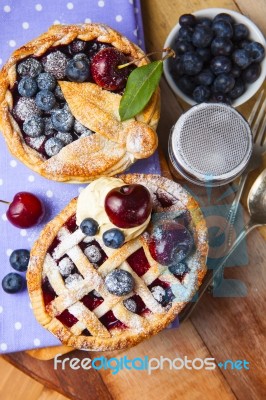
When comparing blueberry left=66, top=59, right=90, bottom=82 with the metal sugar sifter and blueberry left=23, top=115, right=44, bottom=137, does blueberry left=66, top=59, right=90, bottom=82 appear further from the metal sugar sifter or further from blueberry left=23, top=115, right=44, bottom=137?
the metal sugar sifter

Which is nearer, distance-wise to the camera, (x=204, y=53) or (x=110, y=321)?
(x=110, y=321)

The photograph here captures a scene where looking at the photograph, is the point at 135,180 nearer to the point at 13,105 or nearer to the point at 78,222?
the point at 78,222

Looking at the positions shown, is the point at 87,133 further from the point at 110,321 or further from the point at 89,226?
the point at 110,321

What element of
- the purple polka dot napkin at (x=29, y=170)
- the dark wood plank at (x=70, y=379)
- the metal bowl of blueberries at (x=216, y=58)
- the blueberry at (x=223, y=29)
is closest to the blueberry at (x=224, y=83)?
the metal bowl of blueberries at (x=216, y=58)

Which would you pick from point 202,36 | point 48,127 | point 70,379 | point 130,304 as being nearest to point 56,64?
point 48,127

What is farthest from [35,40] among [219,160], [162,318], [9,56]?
[162,318]

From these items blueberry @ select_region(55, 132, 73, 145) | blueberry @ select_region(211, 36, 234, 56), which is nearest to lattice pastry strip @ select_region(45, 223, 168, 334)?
blueberry @ select_region(55, 132, 73, 145)
